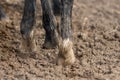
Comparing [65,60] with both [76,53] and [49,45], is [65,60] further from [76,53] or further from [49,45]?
[49,45]

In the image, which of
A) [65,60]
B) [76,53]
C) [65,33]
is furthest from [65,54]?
[76,53]

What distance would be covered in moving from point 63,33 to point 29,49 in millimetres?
761

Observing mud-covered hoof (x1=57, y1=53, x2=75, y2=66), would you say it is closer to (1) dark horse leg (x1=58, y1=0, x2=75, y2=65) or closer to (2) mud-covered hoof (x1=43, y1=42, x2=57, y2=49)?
(1) dark horse leg (x1=58, y1=0, x2=75, y2=65)

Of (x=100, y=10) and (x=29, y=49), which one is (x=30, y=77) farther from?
(x=100, y=10)

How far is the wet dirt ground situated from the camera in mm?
5781

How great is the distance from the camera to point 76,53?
644cm

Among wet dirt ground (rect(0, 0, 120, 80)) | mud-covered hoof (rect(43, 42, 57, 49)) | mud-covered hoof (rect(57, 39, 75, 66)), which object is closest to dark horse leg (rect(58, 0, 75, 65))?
mud-covered hoof (rect(57, 39, 75, 66))

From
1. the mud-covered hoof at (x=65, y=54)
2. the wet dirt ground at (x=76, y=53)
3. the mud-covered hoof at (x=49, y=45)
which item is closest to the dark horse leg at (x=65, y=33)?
the mud-covered hoof at (x=65, y=54)

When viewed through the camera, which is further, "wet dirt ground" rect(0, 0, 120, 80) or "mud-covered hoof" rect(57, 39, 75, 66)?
"mud-covered hoof" rect(57, 39, 75, 66)

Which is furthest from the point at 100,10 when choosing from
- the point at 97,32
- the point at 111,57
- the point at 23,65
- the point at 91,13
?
the point at 23,65

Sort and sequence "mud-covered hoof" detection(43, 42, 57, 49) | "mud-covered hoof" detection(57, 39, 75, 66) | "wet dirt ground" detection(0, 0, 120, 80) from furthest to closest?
1. "mud-covered hoof" detection(43, 42, 57, 49)
2. "mud-covered hoof" detection(57, 39, 75, 66)
3. "wet dirt ground" detection(0, 0, 120, 80)

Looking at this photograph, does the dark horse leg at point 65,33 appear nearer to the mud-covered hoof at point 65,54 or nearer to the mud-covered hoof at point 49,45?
the mud-covered hoof at point 65,54

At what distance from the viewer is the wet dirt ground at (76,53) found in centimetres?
578

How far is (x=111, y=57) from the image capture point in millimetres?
6355
